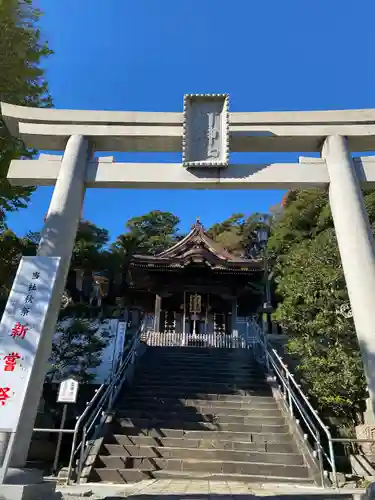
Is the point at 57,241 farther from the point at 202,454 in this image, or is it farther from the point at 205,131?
the point at 202,454

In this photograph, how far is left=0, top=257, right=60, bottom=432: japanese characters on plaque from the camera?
386 centimetres

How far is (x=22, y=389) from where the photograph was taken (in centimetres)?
393

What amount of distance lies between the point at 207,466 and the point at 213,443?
2.35 ft

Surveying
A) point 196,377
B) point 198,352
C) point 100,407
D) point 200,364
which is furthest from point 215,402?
point 198,352

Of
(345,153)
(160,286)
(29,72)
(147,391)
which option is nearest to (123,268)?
(160,286)

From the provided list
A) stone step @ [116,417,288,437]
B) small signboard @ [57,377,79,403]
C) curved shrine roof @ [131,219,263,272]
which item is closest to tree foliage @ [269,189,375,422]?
stone step @ [116,417,288,437]

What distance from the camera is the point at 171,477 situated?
6.42 metres

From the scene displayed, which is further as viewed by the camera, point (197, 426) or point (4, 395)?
point (197, 426)

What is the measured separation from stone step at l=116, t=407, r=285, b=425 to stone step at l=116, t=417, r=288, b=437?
103mm

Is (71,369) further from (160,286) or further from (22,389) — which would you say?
(22,389)

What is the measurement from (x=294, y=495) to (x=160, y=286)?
12.9 meters

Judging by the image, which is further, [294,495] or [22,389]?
[294,495]

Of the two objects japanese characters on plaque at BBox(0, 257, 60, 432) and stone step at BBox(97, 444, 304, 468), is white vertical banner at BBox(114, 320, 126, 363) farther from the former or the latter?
japanese characters on plaque at BBox(0, 257, 60, 432)

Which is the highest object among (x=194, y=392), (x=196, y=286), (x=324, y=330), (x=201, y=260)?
(x=201, y=260)
